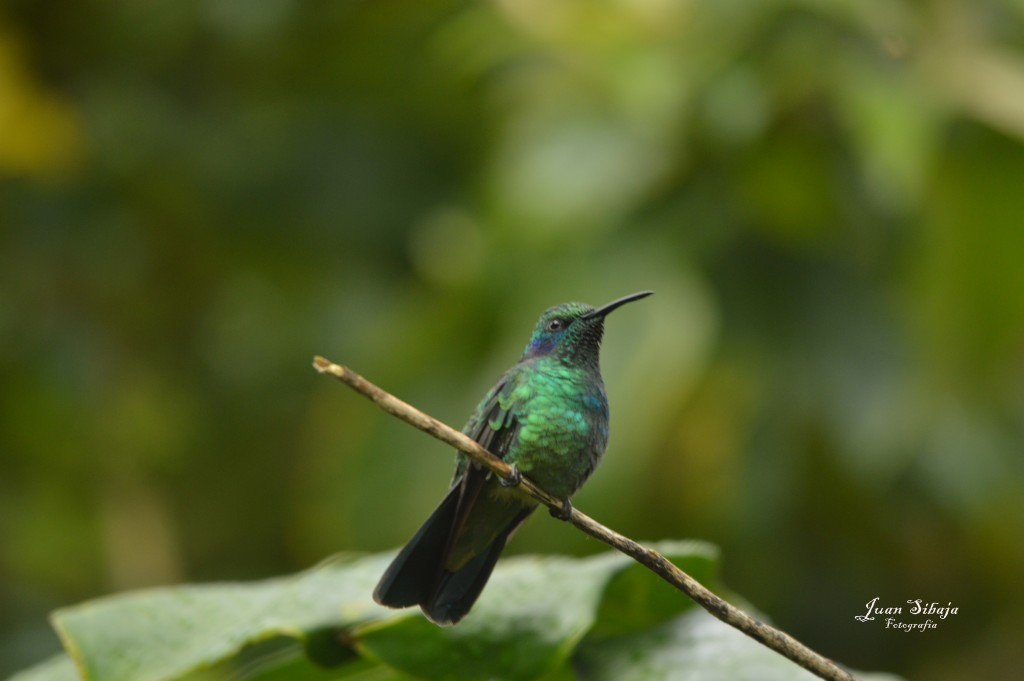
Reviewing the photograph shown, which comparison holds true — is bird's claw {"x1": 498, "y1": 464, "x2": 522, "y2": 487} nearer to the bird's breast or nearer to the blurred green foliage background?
the bird's breast

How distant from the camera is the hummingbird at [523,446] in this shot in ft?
5.41

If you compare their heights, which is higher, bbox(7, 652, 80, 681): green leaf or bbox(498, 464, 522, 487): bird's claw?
bbox(498, 464, 522, 487): bird's claw

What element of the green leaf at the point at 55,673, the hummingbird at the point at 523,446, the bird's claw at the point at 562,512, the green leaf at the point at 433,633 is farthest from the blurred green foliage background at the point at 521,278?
the bird's claw at the point at 562,512

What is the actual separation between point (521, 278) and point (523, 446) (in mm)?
2158

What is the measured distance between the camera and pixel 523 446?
1.80 m

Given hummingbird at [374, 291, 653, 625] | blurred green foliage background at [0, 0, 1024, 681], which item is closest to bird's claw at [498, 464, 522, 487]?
hummingbird at [374, 291, 653, 625]

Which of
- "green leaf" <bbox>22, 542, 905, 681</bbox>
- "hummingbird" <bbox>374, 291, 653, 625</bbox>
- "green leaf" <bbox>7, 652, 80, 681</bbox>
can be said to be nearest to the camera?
"hummingbird" <bbox>374, 291, 653, 625</bbox>

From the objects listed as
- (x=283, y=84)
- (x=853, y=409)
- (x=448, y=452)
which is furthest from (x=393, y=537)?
(x=283, y=84)

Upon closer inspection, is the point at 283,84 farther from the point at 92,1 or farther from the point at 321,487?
the point at 321,487

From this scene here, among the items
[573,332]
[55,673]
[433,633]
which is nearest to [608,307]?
[573,332]

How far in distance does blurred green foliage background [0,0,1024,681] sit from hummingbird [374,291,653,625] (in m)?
1.45

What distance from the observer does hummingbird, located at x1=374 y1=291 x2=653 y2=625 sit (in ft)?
5.41

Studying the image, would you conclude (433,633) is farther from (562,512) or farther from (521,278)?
(521,278)

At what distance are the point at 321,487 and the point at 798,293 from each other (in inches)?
70.4
